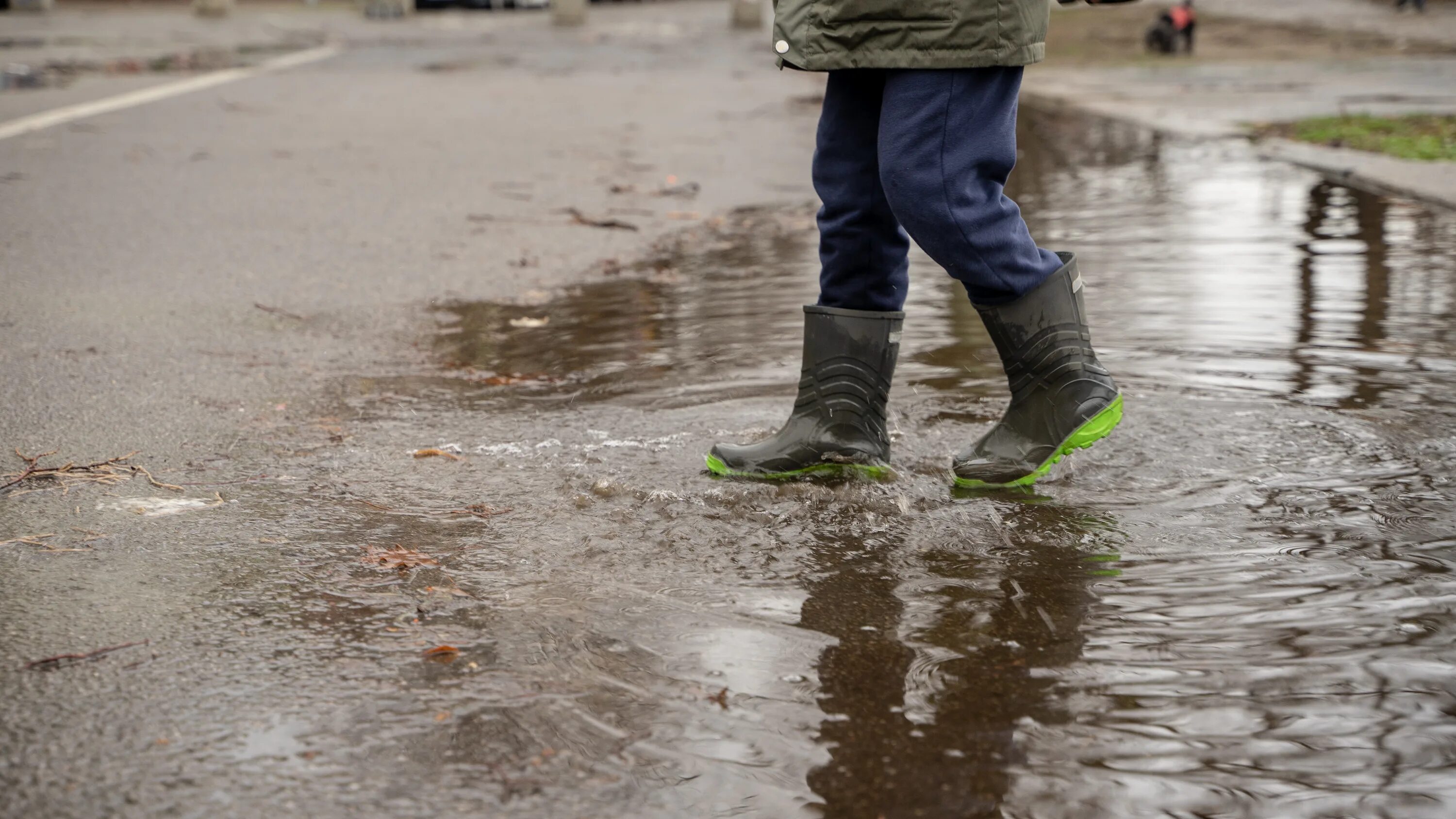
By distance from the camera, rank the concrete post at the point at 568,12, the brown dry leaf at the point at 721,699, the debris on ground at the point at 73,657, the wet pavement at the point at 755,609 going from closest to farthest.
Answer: the wet pavement at the point at 755,609, the brown dry leaf at the point at 721,699, the debris on ground at the point at 73,657, the concrete post at the point at 568,12

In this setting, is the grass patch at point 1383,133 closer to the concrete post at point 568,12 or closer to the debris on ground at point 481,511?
the debris on ground at point 481,511

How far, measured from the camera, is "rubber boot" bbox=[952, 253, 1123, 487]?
270cm

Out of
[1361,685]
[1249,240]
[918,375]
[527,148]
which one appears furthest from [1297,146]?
[1361,685]

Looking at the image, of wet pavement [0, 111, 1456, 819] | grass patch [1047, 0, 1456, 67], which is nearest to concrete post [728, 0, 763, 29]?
grass patch [1047, 0, 1456, 67]

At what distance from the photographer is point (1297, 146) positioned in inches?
300

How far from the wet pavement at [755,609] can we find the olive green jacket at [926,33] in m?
0.79

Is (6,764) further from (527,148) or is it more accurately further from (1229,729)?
(527,148)

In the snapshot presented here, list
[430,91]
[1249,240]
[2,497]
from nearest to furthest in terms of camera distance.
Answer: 1. [2,497]
2. [1249,240]
3. [430,91]

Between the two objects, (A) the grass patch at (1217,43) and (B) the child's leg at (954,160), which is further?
(A) the grass patch at (1217,43)

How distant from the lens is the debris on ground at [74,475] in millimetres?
2750

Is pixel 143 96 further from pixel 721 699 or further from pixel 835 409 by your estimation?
pixel 721 699

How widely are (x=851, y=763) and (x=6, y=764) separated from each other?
100 centimetres

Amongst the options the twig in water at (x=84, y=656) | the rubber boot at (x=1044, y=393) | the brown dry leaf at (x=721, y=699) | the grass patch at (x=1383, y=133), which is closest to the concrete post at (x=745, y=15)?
the grass patch at (x=1383, y=133)

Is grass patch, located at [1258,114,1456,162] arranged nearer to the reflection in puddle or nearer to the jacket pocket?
the reflection in puddle
